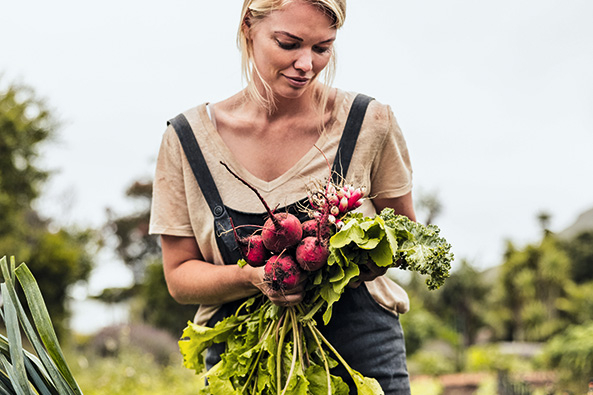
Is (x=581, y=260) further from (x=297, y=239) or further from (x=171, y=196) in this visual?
(x=297, y=239)

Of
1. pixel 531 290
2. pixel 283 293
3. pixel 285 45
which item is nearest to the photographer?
pixel 283 293

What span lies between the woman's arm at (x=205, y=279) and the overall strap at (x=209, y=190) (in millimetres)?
67

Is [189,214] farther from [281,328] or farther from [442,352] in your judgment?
[442,352]

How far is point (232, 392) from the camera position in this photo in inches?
71.2

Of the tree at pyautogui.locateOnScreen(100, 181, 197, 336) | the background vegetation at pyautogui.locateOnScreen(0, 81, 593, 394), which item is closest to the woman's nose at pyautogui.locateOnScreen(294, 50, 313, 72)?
the background vegetation at pyautogui.locateOnScreen(0, 81, 593, 394)

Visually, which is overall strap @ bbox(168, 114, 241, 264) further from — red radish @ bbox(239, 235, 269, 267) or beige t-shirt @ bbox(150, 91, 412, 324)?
red radish @ bbox(239, 235, 269, 267)

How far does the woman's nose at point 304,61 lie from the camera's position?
1.92m

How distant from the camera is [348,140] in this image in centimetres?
208

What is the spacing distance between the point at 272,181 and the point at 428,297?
1761cm

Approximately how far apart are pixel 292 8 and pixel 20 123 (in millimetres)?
17410

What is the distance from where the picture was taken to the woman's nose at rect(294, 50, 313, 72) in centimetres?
192

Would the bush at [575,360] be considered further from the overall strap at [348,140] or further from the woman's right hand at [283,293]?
the woman's right hand at [283,293]

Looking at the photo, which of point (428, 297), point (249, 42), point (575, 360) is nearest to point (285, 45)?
point (249, 42)

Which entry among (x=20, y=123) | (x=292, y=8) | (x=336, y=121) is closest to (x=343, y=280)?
(x=336, y=121)
